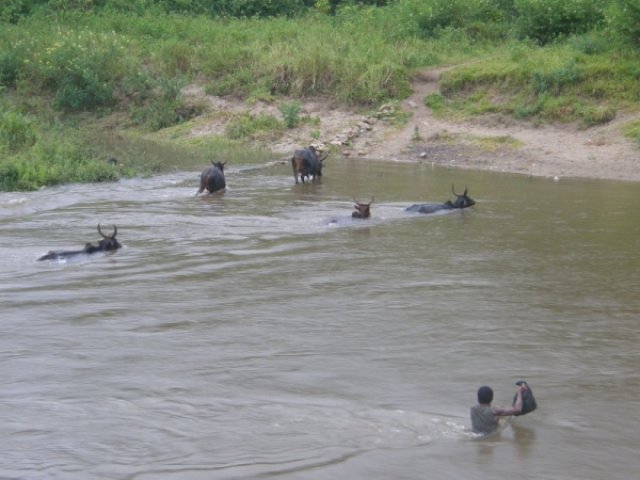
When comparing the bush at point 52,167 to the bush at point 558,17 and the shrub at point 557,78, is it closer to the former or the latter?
the shrub at point 557,78

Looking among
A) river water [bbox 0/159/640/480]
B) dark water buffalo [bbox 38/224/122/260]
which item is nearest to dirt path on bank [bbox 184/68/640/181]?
river water [bbox 0/159/640/480]

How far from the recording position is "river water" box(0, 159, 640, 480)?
267 inches

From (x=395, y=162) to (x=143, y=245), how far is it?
980 centimetres

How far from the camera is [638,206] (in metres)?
15.9

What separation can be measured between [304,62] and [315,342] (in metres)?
18.7

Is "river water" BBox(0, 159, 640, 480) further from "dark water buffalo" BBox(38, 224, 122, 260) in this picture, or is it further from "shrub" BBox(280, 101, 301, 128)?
"shrub" BBox(280, 101, 301, 128)

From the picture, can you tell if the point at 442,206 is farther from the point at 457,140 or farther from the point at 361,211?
the point at 457,140

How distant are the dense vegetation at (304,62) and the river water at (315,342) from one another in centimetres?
730

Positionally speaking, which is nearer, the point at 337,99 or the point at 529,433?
the point at 529,433

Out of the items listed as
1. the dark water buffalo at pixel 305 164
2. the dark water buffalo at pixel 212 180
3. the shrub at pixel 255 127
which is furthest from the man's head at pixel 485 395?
the shrub at pixel 255 127

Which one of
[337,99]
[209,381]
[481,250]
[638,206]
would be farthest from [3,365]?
[337,99]

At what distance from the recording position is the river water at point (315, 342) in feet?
22.2

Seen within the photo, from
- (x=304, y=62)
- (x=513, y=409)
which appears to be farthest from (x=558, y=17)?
(x=513, y=409)

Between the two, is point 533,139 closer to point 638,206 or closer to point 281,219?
point 638,206
